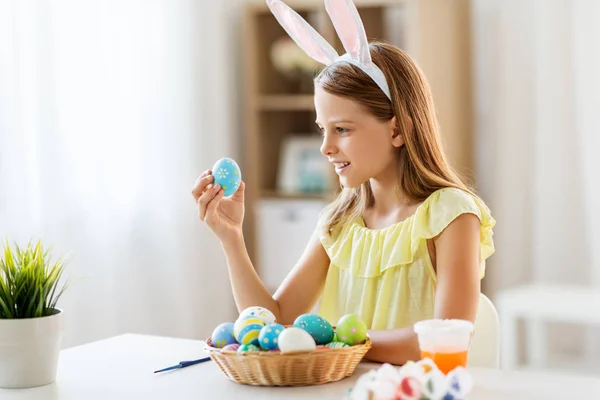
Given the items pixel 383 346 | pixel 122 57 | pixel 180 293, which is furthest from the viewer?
pixel 180 293

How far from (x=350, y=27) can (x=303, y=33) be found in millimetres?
113

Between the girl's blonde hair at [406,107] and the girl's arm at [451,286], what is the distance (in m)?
0.12

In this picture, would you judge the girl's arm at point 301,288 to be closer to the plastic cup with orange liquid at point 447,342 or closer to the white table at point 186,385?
the white table at point 186,385

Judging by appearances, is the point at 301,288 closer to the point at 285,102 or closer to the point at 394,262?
the point at 394,262

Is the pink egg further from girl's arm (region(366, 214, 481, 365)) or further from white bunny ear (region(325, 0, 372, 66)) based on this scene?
white bunny ear (region(325, 0, 372, 66))

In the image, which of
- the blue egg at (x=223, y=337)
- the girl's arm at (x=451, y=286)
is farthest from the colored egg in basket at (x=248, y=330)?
the girl's arm at (x=451, y=286)

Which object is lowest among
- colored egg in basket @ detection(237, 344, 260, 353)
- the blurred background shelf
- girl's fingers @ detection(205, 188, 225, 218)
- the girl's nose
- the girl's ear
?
colored egg in basket @ detection(237, 344, 260, 353)

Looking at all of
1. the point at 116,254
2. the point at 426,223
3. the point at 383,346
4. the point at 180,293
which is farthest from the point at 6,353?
the point at 180,293

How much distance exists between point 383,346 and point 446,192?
0.33 meters

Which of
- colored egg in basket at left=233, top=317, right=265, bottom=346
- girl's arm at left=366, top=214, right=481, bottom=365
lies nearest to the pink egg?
colored egg in basket at left=233, top=317, right=265, bottom=346

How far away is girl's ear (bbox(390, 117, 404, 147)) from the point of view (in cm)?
172

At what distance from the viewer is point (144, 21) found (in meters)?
3.31

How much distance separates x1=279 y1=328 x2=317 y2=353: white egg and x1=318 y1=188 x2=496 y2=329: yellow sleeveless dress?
387mm

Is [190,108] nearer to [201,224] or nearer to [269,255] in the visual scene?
[201,224]
